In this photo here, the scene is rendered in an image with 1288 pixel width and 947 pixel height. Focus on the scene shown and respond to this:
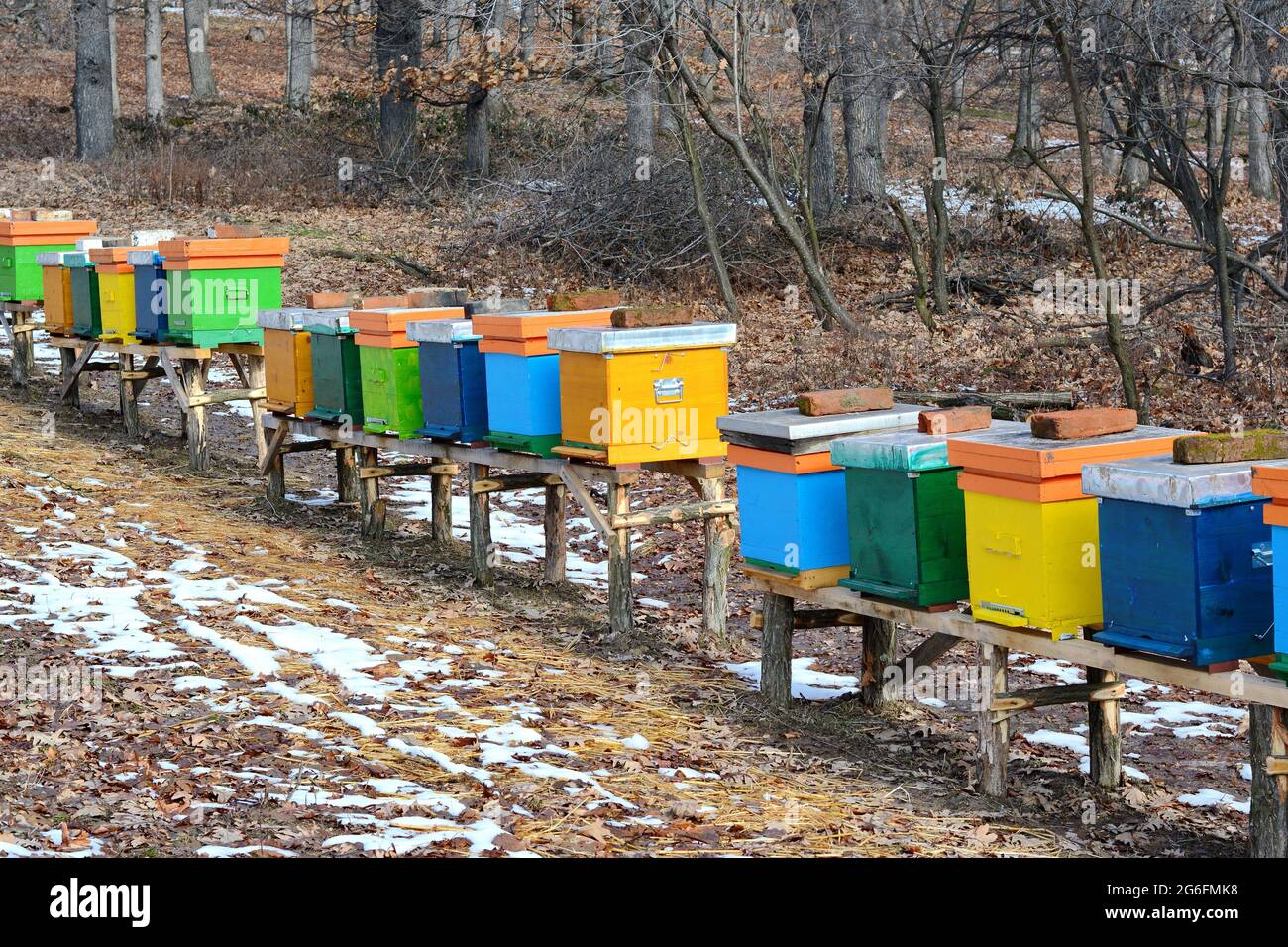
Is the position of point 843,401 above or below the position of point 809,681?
above

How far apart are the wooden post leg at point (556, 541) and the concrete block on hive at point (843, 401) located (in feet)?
8.79

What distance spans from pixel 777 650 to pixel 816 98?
11.7 meters

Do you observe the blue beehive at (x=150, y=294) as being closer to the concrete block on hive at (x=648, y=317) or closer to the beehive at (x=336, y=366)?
the beehive at (x=336, y=366)

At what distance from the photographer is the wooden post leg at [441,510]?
32.7ft

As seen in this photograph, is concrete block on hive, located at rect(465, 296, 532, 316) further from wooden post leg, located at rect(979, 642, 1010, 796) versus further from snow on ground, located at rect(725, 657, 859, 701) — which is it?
wooden post leg, located at rect(979, 642, 1010, 796)

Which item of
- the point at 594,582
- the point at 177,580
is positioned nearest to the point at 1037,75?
the point at 594,582

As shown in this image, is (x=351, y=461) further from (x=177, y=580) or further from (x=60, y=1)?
(x=60, y=1)

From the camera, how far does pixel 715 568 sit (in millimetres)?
8273

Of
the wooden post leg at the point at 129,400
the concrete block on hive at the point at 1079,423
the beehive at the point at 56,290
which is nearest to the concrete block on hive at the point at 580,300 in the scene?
the concrete block on hive at the point at 1079,423

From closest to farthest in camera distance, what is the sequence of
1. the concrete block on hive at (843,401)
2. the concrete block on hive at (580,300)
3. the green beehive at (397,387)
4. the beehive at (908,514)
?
the beehive at (908,514), the concrete block on hive at (843,401), the concrete block on hive at (580,300), the green beehive at (397,387)

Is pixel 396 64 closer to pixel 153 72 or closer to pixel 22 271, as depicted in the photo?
pixel 153 72

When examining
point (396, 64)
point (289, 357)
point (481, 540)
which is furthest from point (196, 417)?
point (396, 64)

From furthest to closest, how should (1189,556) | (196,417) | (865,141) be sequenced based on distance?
1. (865,141)
2. (196,417)
3. (1189,556)

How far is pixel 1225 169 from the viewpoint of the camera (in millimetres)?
11953
